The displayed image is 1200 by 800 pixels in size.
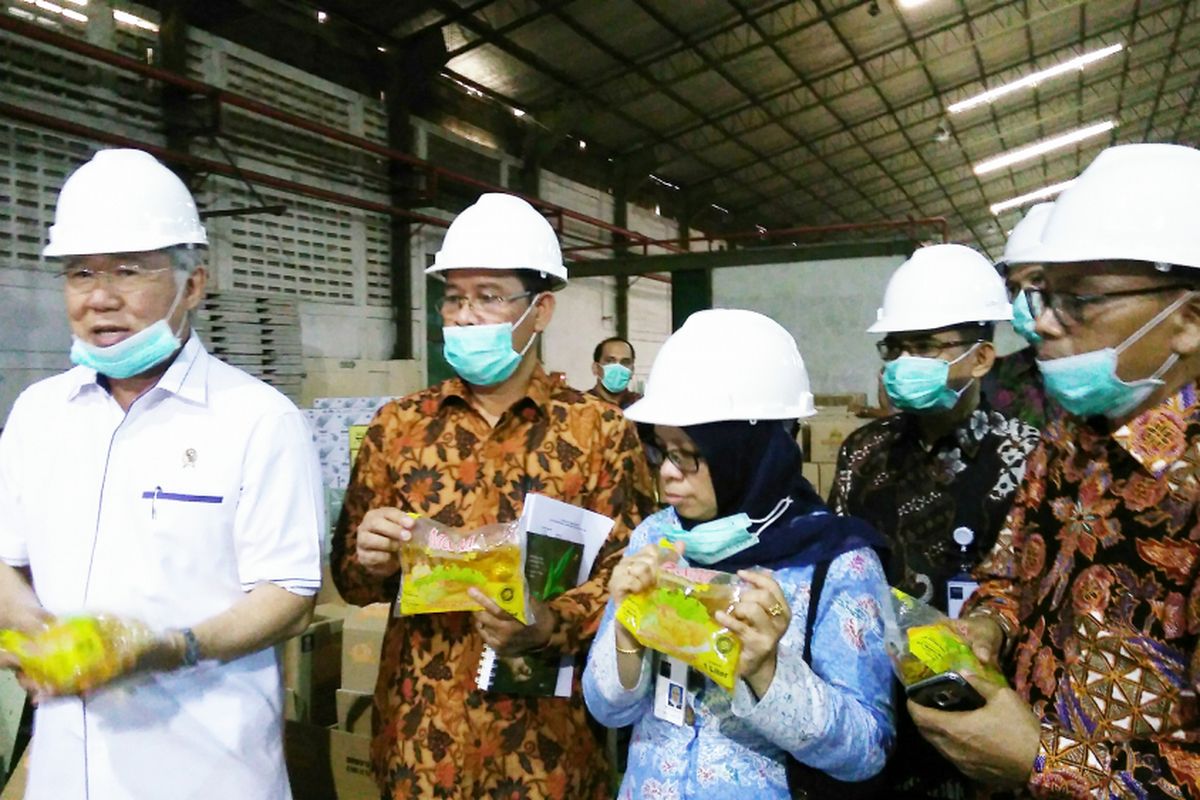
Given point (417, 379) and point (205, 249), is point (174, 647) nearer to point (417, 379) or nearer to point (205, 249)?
point (205, 249)

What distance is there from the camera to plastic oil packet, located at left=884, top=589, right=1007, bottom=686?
117 centimetres

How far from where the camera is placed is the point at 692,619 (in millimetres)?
1211

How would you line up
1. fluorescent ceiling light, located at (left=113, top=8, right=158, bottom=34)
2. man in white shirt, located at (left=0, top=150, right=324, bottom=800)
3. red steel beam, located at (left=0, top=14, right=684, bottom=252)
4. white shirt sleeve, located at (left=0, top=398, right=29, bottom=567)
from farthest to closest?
fluorescent ceiling light, located at (left=113, top=8, right=158, bottom=34) → red steel beam, located at (left=0, top=14, right=684, bottom=252) → white shirt sleeve, located at (left=0, top=398, right=29, bottom=567) → man in white shirt, located at (left=0, top=150, right=324, bottom=800)

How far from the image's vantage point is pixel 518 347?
6.31 ft

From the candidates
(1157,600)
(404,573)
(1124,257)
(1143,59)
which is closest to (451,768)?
(404,573)

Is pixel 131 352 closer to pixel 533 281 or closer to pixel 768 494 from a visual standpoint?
pixel 533 281

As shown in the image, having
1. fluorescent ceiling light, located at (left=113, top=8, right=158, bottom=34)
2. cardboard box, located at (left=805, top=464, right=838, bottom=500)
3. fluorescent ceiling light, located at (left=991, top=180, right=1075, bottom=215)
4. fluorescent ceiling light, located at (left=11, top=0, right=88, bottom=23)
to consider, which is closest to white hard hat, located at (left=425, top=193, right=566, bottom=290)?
cardboard box, located at (left=805, top=464, right=838, bottom=500)

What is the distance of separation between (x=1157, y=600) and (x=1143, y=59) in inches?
647

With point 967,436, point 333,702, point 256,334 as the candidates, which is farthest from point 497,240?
point 256,334

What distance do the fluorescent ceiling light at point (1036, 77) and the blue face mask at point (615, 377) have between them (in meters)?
10.8

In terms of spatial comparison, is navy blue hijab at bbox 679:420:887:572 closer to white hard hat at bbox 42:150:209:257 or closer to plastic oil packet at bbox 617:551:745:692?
plastic oil packet at bbox 617:551:745:692

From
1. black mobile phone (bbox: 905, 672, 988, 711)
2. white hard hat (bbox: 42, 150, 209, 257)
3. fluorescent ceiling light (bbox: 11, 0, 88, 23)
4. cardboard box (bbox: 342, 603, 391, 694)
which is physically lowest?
cardboard box (bbox: 342, 603, 391, 694)

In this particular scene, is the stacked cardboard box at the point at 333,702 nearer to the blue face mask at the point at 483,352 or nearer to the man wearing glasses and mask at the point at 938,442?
the blue face mask at the point at 483,352

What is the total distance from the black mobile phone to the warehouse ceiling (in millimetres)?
7684
